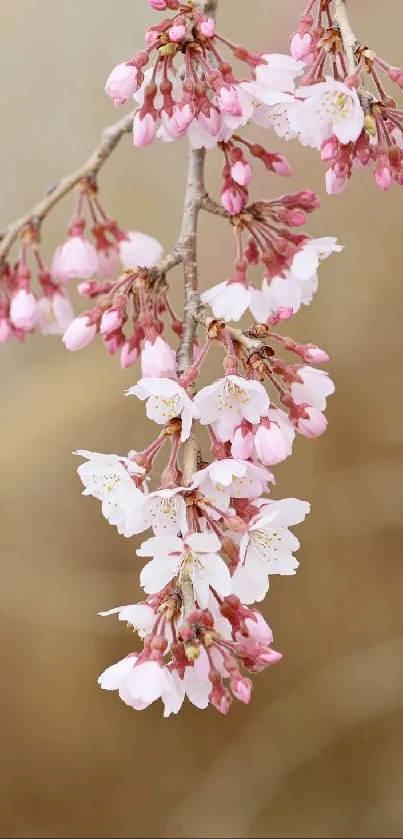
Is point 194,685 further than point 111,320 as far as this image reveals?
No

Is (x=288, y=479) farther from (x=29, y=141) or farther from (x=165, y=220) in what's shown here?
(x=29, y=141)

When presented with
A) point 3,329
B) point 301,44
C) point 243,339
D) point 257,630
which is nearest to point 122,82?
point 301,44

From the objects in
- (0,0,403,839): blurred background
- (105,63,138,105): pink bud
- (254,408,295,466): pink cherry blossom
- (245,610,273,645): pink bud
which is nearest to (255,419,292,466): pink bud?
(254,408,295,466): pink cherry blossom

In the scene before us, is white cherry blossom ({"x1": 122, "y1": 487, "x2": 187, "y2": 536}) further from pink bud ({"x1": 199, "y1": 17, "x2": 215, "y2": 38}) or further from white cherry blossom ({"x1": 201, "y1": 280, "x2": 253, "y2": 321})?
pink bud ({"x1": 199, "y1": 17, "x2": 215, "y2": 38})

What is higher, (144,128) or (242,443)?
(144,128)

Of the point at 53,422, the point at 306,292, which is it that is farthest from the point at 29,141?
the point at 306,292

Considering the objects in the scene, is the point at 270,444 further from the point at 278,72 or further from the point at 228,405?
the point at 278,72

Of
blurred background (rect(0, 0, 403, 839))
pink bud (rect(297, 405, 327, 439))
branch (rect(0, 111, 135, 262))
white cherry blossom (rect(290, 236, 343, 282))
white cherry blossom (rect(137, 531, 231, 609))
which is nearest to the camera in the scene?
white cherry blossom (rect(137, 531, 231, 609))
